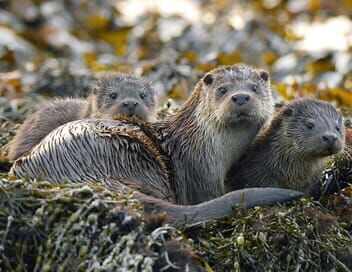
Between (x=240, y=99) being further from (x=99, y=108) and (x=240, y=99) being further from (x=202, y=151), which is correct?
(x=99, y=108)

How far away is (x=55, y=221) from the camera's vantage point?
460 centimetres

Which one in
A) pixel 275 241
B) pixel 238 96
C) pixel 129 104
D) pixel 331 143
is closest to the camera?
pixel 275 241

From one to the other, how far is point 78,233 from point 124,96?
6.67ft

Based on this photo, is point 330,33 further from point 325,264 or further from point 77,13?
point 325,264

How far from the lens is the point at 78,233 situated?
4531mm

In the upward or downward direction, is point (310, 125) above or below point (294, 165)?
above

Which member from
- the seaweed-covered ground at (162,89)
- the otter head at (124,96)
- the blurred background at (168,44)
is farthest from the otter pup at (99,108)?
the blurred background at (168,44)

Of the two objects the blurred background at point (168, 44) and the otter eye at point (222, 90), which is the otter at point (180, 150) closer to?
the otter eye at point (222, 90)

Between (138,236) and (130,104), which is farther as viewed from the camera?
(130,104)

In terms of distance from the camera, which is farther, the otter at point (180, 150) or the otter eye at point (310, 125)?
the otter eye at point (310, 125)

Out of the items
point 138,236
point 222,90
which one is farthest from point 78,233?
point 222,90

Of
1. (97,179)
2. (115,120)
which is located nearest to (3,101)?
(115,120)

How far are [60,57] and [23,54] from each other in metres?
0.86

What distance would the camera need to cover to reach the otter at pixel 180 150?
498 cm
